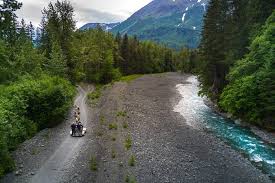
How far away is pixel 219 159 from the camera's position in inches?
1220

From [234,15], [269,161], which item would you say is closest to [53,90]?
[269,161]

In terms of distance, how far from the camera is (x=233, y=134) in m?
40.0

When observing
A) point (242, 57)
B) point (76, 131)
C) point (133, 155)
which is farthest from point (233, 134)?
point (76, 131)

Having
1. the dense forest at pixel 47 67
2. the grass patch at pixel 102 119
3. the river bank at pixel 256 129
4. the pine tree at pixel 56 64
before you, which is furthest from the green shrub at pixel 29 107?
the river bank at pixel 256 129

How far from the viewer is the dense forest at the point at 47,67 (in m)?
34.2

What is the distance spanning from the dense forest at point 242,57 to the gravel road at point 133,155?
22.8 ft

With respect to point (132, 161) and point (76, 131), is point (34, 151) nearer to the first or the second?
point (76, 131)

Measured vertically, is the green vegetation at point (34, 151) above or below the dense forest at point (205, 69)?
below

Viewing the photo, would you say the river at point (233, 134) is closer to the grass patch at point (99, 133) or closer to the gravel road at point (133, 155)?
the gravel road at point (133, 155)

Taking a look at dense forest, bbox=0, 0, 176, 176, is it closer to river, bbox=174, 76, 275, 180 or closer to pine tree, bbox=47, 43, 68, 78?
pine tree, bbox=47, 43, 68, 78

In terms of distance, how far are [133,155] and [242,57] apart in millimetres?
25582

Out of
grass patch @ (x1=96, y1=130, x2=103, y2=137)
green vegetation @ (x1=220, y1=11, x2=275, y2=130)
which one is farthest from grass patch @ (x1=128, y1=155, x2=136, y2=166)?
Result: green vegetation @ (x1=220, y1=11, x2=275, y2=130)

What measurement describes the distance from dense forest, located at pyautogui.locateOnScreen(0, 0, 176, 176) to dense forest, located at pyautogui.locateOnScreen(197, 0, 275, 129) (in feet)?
72.4

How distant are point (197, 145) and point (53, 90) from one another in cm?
1881
